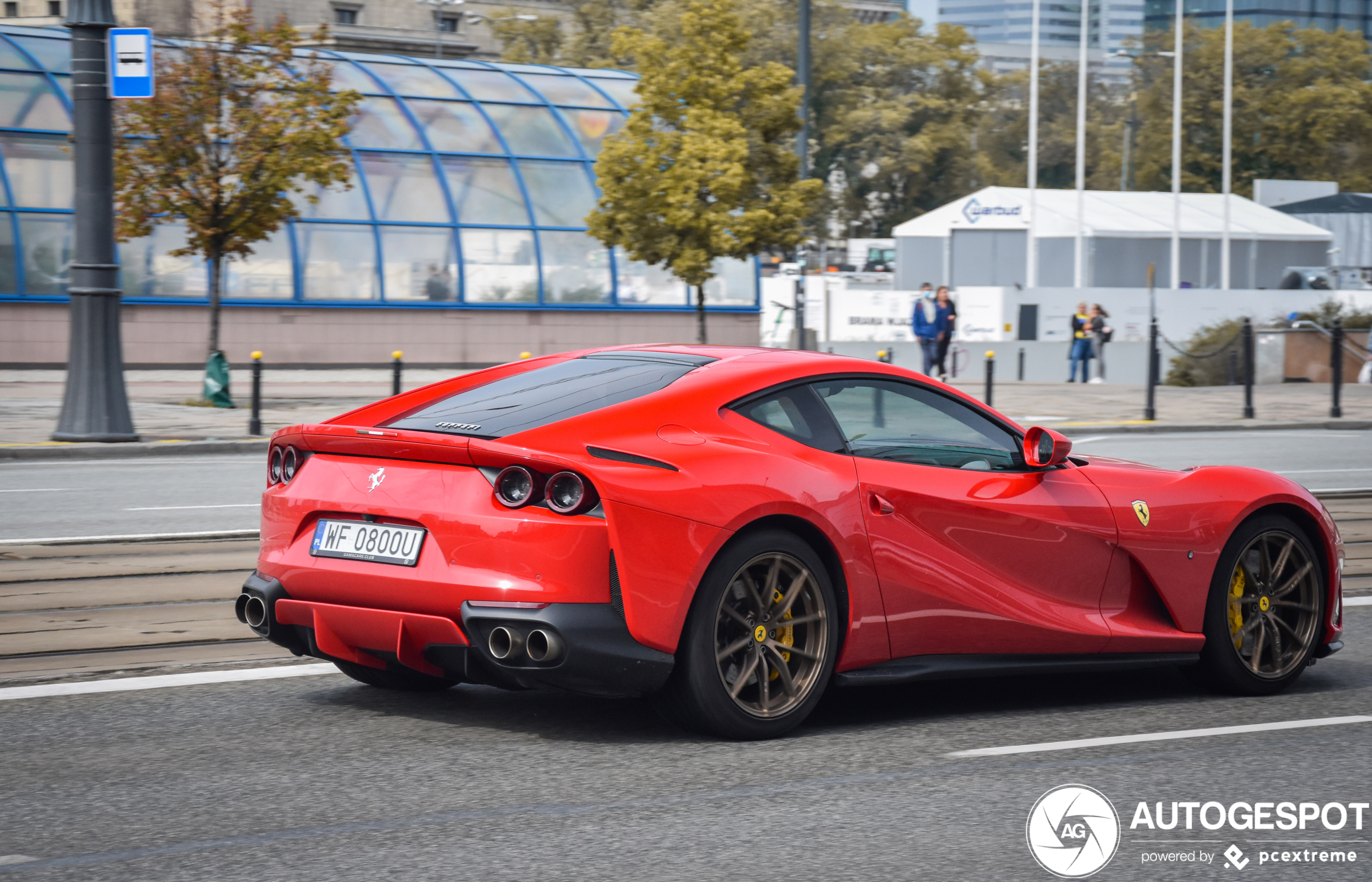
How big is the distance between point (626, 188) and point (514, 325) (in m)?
7.62

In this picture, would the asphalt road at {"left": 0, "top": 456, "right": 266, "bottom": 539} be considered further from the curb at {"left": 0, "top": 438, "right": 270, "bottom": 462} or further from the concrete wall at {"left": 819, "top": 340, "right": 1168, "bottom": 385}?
the concrete wall at {"left": 819, "top": 340, "right": 1168, "bottom": 385}

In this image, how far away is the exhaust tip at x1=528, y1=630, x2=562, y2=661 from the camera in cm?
502

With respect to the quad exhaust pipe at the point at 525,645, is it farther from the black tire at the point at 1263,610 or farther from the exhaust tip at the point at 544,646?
the black tire at the point at 1263,610

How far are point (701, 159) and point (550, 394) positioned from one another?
2358cm

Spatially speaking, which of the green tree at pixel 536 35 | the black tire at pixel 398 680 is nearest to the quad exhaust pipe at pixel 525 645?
the black tire at pixel 398 680

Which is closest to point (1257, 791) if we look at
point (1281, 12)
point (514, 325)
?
point (514, 325)

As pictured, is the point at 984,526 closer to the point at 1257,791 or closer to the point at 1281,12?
the point at 1257,791

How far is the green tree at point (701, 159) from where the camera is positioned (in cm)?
2872

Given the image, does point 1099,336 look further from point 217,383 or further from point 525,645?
point 525,645

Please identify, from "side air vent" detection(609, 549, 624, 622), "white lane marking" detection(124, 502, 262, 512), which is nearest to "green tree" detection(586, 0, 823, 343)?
"white lane marking" detection(124, 502, 262, 512)

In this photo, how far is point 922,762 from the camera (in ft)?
17.4

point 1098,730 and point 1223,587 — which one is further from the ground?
point 1223,587

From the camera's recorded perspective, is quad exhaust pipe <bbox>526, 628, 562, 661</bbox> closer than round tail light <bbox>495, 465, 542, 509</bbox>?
Yes

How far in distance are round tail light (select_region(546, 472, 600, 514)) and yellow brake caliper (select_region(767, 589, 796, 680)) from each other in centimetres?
72
